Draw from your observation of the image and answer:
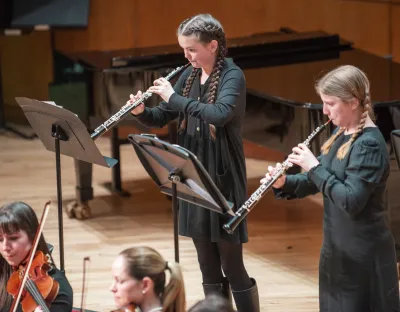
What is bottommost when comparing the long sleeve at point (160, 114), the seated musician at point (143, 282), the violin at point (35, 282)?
the violin at point (35, 282)

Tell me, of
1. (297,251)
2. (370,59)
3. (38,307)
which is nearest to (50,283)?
(38,307)

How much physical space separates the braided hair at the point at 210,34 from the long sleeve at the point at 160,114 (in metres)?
0.09

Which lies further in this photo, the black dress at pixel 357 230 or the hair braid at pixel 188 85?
the hair braid at pixel 188 85

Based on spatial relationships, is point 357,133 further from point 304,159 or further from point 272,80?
point 272,80

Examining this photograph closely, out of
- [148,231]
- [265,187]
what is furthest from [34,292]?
[148,231]

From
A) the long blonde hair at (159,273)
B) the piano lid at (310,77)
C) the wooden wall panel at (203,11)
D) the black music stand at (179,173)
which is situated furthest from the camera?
the wooden wall panel at (203,11)

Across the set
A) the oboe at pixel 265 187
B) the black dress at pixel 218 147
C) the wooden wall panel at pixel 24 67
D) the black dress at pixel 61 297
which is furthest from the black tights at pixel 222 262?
the wooden wall panel at pixel 24 67

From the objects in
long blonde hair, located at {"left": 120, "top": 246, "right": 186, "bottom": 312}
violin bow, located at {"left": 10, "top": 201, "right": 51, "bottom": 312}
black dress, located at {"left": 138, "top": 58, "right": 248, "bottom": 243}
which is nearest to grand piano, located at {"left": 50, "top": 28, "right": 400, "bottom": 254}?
black dress, located at {"left": 138, "top": 58, "right": 248, "bottom": 243}

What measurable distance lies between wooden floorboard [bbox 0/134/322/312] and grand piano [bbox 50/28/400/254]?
274 mm

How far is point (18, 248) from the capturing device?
2.88 m

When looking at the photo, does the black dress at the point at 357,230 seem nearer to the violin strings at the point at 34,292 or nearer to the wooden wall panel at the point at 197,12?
the violin strings at the point at 34,292

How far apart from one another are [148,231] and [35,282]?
229cm

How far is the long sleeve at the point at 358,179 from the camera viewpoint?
8.76ft

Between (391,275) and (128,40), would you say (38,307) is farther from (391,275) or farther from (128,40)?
(128,40)
